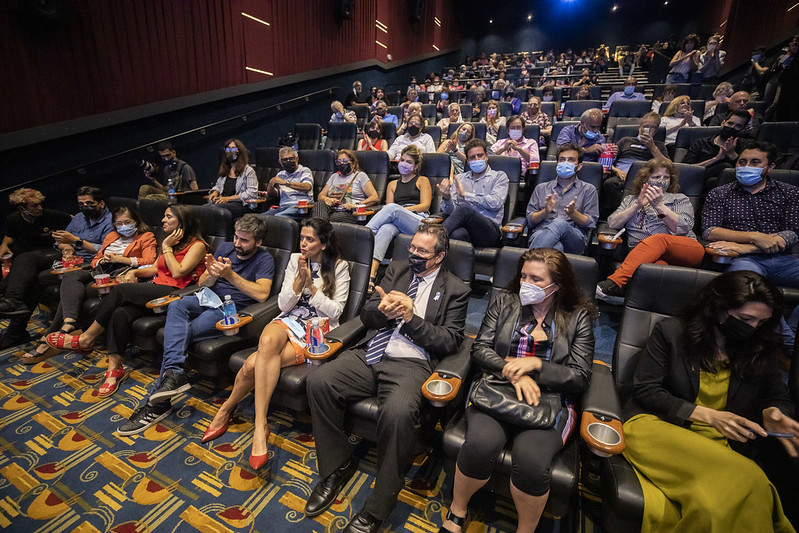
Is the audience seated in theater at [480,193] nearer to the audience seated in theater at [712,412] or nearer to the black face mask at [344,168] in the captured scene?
the black face mask at [344,168]

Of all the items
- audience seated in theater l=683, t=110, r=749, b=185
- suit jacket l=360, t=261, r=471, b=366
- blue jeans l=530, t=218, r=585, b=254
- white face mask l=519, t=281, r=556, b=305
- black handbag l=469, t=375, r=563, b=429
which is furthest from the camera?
audience seated in theater l=683, t=110, r=749, b=185

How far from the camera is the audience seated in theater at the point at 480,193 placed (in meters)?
2.86

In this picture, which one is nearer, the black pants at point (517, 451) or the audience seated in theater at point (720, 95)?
the black pants at point (517, 451)

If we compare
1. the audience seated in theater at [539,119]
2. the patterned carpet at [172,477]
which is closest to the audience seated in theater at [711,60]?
the audience seated in theater at [539,119]

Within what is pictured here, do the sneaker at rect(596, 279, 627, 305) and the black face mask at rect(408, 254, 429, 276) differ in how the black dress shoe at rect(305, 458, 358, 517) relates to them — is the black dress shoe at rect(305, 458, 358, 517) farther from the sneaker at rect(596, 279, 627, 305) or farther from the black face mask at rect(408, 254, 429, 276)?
the sneaker at rect(596, 279, 627, 305)

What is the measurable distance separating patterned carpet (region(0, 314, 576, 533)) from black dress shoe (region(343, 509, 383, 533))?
8 centimetres

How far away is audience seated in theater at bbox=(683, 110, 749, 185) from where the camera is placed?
3146 millimetres

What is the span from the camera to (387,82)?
34.8ft

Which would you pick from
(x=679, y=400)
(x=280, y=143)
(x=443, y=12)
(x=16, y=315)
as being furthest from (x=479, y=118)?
(x=443, y=12)

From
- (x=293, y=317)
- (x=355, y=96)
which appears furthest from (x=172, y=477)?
(x=355, y=96)

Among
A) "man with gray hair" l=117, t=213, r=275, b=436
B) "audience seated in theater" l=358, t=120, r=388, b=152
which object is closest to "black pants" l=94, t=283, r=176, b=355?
"man with gray hair" l=117, t=213, r=275, b=436

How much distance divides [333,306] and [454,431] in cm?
100

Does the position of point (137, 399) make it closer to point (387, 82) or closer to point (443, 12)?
point (387, 82)

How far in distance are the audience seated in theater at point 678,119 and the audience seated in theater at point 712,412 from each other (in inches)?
152
